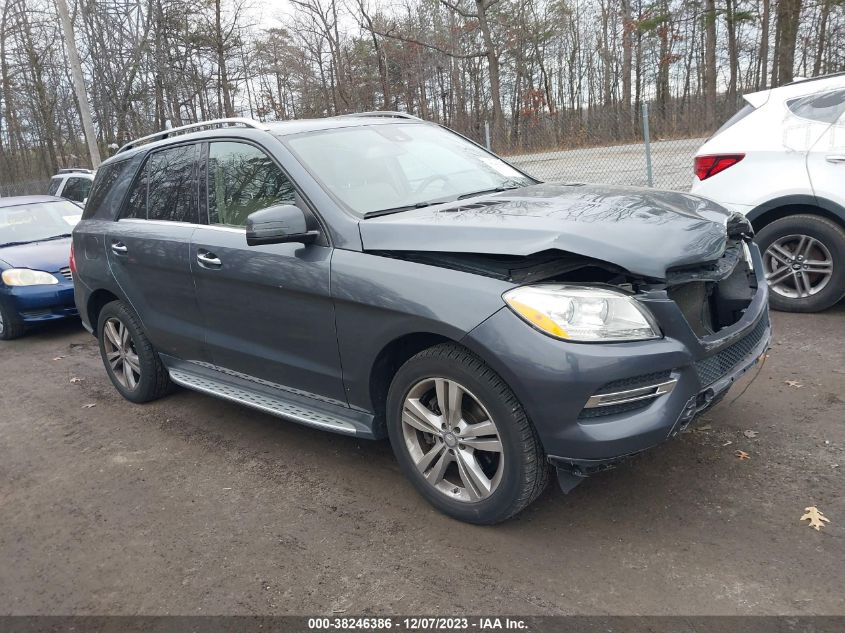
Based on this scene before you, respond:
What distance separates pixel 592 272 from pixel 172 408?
3511 mm

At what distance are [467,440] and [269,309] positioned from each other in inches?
53.1

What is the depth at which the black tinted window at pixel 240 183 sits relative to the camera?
367cm

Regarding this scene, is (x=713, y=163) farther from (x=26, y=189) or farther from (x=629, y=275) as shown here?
(x=26, y=189)

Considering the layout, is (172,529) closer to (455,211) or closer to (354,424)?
(354,424)

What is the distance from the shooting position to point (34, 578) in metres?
3.05

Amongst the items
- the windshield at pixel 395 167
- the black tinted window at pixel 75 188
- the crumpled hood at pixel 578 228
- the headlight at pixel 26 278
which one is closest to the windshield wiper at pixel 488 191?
the windshield at pixel 395 167

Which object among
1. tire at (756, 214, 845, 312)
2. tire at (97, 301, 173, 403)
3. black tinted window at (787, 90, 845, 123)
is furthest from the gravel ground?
tire at (97, 301, 173, 403)

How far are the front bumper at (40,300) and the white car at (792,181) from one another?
22.1ft

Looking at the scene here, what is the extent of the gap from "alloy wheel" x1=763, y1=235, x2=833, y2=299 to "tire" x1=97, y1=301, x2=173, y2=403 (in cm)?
495

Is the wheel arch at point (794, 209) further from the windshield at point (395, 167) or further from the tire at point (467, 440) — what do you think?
the tire at point (467, 440)

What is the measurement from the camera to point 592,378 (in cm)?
254

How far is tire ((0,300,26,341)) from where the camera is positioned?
7.62 m

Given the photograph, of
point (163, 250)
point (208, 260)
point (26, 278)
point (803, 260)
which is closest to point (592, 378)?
point (208, 260)

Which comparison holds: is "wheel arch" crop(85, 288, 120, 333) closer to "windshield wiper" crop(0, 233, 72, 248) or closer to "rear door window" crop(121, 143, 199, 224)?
"rear door window" crop(121, 143, 199, 224)
